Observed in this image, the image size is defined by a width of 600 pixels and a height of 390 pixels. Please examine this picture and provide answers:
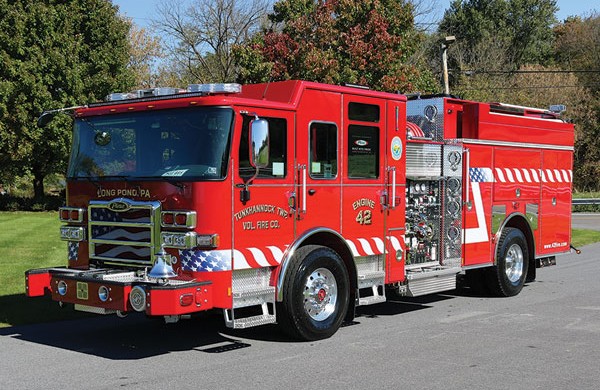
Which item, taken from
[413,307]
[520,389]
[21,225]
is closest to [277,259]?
[520,389]

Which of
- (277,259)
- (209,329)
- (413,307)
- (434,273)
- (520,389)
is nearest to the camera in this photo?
(520,389)

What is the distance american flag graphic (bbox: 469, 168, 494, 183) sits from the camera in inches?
406

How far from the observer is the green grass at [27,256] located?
9.27 m

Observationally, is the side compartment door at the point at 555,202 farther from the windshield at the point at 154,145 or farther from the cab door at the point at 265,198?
the windshield at the point at 154,145

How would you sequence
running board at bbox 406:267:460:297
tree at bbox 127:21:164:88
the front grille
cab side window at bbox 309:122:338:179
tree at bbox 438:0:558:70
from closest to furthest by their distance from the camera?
1. the front grille
2. cab side window at bbox 309:122:338:179
3. running board at bbox 406:267:460:297
4. tree at bbox 127:21:164:88
5. tree at bbox 438:0:558:70

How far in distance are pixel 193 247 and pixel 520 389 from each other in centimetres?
316

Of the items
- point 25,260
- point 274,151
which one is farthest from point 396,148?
point 25,260

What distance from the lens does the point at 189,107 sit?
277 inches

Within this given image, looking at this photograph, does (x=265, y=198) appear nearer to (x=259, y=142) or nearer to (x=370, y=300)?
(x=259, y=142)

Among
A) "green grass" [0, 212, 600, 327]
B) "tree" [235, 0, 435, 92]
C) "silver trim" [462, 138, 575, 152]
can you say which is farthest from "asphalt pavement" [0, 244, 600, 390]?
"tree" [235, 0, 435, 92]

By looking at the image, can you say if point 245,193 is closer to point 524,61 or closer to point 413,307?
A: point 413,307

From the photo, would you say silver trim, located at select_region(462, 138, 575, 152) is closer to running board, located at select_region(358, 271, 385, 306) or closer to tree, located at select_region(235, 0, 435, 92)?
running board, located at select_region(358, 271, 385, 306)

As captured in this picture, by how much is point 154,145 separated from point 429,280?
4.10m

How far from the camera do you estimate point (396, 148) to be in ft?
29.3
